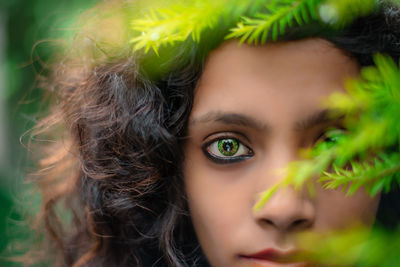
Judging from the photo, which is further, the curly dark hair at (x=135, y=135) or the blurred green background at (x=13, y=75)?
the blurred green background at (x=13, y=75)

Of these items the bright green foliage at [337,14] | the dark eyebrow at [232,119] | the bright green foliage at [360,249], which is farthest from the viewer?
the dark eyebrow at [232,119]

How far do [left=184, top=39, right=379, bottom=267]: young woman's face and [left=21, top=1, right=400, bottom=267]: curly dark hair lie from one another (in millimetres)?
54

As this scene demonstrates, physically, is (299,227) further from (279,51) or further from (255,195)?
(279,51)

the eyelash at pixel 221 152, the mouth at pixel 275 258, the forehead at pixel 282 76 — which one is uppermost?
the forehead at pixel 282 76

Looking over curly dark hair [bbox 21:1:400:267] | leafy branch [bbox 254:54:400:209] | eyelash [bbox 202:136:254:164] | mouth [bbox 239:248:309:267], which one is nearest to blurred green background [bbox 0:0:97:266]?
curly dark hair [bbox 21:1:400:267]

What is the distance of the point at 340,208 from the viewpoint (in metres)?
0.79

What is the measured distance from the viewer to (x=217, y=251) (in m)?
0.88

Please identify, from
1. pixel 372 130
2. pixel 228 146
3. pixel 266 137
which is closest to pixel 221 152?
pixel 228 146

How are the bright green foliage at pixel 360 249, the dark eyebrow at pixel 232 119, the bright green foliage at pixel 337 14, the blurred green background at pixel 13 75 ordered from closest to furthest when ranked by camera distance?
the bright green foliage at pixel 360 249, the bright green foliage at pixel 337 14, the dark eyebrow at pixel 232 119, the blurred green background at pixel 13 75

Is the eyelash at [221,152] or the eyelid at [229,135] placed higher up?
the eyelid at [229,135]

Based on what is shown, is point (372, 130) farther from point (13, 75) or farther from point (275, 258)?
point (13, 75)

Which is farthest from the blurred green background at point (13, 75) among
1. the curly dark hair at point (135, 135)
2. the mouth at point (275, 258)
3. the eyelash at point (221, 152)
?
the mouth at point (275, 258)

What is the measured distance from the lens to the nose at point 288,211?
701mm

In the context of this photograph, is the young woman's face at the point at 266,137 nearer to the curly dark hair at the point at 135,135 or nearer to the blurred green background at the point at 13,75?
the curly dark hair at the point at 135,135
